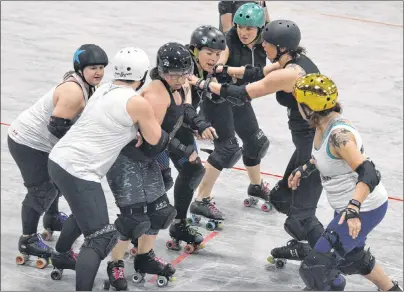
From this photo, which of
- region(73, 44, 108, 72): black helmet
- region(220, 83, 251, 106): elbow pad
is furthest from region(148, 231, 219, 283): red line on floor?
region(73, 44, 108, 72): black helmet

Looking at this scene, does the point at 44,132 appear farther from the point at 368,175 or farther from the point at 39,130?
the point at 368,175

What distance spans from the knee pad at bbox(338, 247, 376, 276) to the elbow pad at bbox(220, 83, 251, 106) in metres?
1.60

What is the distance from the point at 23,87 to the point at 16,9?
16.5 feet

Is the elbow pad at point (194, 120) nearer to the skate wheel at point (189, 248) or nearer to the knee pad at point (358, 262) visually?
the skate wheel at point (189, 248)

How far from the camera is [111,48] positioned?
13.2 metres

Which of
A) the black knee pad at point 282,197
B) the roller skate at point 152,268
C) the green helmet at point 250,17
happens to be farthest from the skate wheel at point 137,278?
the green helmet at point 250,17

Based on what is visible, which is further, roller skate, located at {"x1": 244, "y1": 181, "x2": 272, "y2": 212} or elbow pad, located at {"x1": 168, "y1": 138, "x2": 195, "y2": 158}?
roller skate, located at {"x1": 244, "y1": 181, "x2": 272, "y2": 212}

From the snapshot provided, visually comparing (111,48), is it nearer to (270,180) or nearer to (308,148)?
(270,180)

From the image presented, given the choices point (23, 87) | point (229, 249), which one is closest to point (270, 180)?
point (229, 249)

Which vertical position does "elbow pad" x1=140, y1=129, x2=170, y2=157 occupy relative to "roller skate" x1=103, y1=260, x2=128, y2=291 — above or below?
above

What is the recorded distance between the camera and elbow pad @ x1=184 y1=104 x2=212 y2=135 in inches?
251

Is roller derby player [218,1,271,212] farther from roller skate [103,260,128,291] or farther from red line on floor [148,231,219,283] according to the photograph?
roller skate [103,260,128,291]

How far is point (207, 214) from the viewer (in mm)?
7551

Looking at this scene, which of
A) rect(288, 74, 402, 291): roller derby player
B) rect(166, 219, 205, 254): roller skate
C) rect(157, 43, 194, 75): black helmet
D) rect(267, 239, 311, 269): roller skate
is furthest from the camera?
rect(166, 219, 205, 254): roller skate
